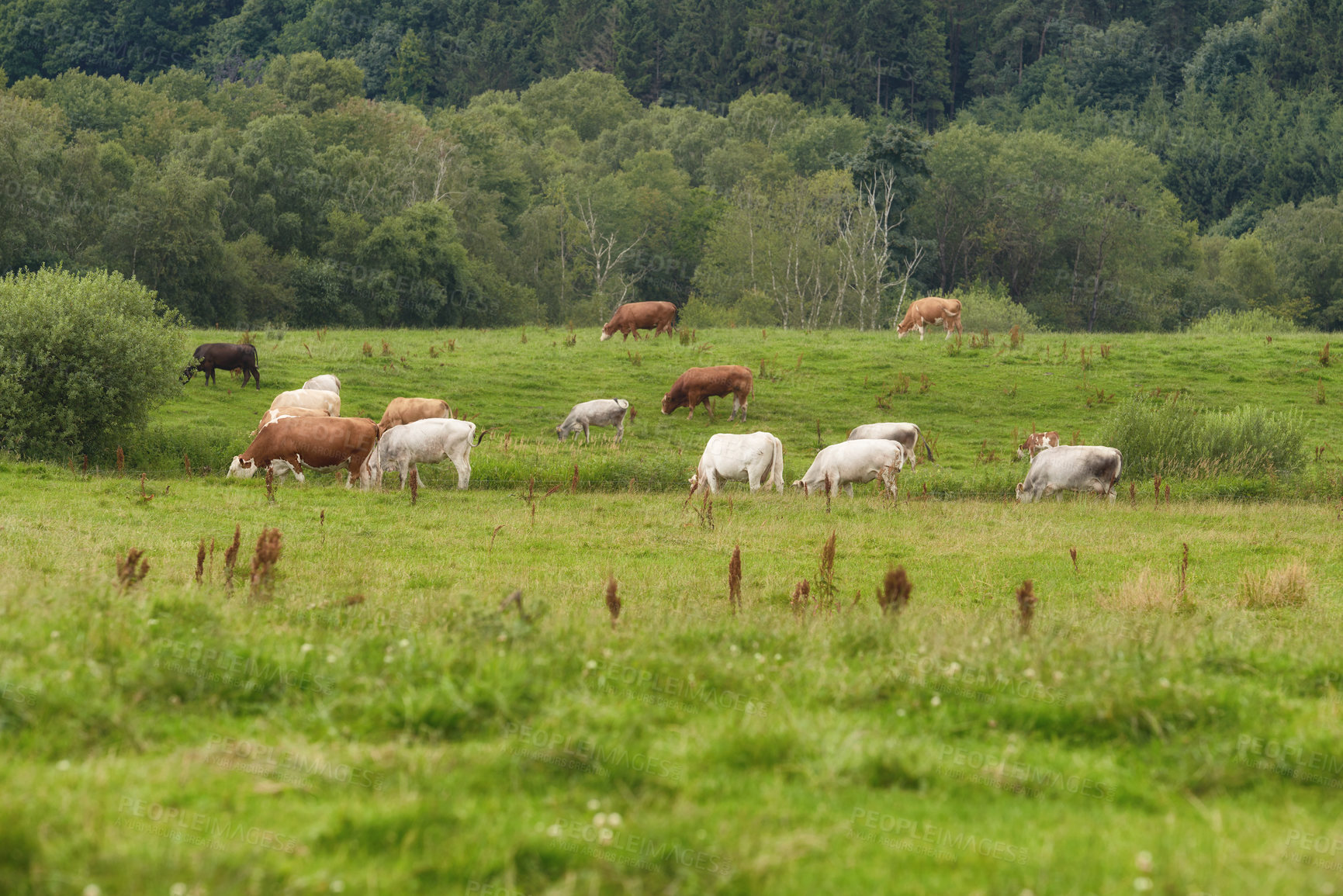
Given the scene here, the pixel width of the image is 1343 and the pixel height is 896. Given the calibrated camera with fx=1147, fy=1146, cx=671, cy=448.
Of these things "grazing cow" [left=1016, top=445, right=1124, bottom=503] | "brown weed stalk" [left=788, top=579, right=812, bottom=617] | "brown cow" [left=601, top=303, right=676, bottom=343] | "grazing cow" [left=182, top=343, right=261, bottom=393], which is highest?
"brown cow" [left=601, top=303, right=676, bottom=343]

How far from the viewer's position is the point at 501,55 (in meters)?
158

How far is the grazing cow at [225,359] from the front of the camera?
103 feet

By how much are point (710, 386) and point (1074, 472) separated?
11347 millimetres

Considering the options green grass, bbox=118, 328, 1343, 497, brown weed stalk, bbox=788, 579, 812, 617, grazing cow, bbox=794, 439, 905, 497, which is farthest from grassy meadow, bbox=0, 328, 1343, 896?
green grass, bbox=118, 328, 1343, 497

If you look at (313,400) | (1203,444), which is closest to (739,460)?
(313,400)

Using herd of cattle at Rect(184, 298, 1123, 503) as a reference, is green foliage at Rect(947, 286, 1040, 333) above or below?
above

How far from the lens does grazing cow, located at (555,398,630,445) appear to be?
96.1 feet

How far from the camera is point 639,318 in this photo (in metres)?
43.0

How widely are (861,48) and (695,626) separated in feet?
497

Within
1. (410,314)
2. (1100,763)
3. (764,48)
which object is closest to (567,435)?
(1100,763)

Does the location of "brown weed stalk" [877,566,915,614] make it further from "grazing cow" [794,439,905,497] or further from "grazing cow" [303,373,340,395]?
"grazing cow" [303,373,340,395]

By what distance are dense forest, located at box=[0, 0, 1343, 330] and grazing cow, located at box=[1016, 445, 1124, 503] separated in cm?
4216

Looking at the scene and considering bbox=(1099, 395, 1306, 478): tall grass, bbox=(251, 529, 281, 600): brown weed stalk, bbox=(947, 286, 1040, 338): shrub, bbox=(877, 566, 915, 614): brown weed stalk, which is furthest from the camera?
bbox=(947, 286, 1040, 338): shrub

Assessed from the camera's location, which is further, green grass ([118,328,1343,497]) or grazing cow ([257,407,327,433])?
green grass ([118,328,1343,497])
